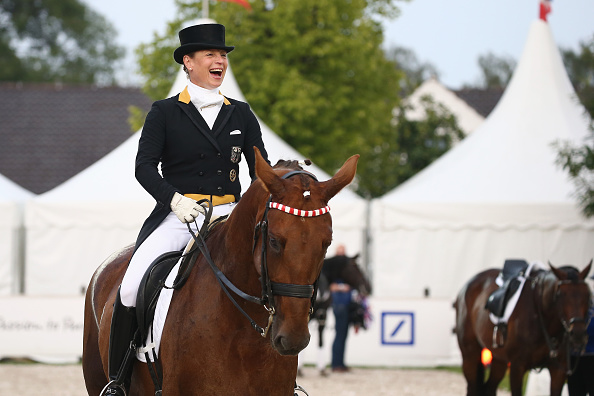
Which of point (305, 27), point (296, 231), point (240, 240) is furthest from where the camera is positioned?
point (305, 27)

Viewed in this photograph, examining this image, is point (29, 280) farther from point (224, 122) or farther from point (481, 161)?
point (224, 122)

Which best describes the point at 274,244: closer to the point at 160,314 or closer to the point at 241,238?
the point at 241,238

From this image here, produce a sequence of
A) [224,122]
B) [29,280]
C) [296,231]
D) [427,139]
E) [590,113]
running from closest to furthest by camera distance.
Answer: [296,231] < [224,122] < [590,113] < [29,280] < [427,139]

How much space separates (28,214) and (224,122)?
43.9ft

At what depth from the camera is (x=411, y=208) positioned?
17.6 m

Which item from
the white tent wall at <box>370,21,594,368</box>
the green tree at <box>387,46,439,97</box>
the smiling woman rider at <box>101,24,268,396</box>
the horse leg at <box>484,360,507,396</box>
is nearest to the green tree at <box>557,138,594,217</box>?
the white tent wall at <box>370,21,594,368</box>

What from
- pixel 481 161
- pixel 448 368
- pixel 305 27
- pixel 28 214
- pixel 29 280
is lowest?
pixel 448 368

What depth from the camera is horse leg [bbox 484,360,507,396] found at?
10.4m

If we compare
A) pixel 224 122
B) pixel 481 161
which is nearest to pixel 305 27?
pixel 481 161

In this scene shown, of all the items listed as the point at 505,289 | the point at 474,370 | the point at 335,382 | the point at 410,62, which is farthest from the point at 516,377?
the point at 410,62

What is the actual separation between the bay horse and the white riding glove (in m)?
0.17

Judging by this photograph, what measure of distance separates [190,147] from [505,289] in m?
6.18

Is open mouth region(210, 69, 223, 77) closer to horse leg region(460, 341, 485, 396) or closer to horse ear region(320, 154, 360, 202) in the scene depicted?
horse ear region(320, 154, 360, 202)

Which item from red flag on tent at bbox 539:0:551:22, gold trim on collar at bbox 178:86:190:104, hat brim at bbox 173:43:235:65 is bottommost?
gold trim on collar at bbox 178:86:190:104
